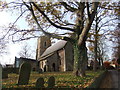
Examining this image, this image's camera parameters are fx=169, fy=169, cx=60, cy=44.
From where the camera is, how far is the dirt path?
13.7 ft

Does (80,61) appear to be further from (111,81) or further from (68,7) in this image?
(111,81)

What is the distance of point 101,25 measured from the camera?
24703mm

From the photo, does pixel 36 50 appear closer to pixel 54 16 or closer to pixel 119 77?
pixel 54 16

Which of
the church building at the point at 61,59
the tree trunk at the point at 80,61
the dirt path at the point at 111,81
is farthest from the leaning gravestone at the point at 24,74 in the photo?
the church building at the point at 61,59

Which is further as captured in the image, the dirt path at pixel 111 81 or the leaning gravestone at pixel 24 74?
the leaning gravestone at pixel 24 74

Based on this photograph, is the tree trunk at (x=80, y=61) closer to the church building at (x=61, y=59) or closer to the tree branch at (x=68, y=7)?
the tree branch at (x=68, y=7)

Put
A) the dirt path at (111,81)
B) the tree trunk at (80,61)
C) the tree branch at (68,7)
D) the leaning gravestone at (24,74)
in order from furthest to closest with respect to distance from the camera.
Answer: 1. the tree branch at (68,7)
2. the tree trunk at (80,61)
3. the leaning gravestone at (24,74)
4. the dirt path at (111,81)

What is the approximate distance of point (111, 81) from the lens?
13.9ft

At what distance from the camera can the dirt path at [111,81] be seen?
13.7 feet

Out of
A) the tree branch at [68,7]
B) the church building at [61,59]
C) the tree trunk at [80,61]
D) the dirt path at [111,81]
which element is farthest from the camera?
the church building at [61,59]

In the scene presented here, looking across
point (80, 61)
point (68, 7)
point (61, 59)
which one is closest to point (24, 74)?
point (80, 61)

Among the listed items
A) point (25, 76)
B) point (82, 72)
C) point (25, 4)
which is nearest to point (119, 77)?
point (25, 76)

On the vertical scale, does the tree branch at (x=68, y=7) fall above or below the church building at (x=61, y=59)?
above

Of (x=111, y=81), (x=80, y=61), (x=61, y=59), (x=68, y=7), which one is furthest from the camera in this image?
(x=61, y=59)
